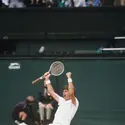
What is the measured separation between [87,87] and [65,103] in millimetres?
848

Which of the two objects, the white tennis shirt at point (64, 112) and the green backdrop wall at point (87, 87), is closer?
the white tennis shirt at point (64, 112)

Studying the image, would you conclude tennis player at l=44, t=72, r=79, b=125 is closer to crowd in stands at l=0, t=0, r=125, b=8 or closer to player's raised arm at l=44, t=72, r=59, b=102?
player's raised arm at l=44, t=72, r=59, b=102

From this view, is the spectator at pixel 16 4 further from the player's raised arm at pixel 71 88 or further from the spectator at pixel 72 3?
the player's raised arm at pixel 71 88

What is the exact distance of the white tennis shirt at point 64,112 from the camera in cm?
1476

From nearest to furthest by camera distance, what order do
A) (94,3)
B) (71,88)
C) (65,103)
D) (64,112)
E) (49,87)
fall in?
(64,112), (65,103), (71,88), (49,87), (94,3)

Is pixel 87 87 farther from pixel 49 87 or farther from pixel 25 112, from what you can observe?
pixel 25 112

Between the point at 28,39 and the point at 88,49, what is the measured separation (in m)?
1.54

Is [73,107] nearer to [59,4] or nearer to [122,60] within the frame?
[122,60]

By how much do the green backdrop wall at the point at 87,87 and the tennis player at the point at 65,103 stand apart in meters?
0.15

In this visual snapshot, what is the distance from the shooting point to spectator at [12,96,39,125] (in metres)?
15.4

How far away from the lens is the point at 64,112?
14.8m

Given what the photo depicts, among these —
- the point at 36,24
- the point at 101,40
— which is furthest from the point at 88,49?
the point at 36,24

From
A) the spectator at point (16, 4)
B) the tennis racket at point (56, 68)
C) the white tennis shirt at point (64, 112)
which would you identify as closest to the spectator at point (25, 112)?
the white tennis shirt at point (64, 112)

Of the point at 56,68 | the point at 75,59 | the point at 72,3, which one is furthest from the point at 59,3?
the point at 56,68
